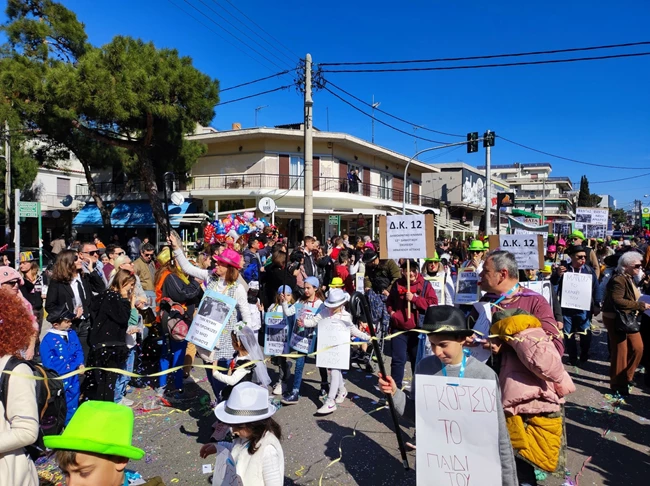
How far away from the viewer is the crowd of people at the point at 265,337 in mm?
2350

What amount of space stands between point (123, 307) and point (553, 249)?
9.90 m

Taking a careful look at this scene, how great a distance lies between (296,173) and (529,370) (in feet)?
81.7

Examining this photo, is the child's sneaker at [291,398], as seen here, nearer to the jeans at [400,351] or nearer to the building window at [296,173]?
the jeans at [400,351]

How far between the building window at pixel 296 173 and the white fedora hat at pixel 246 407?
79.4ft

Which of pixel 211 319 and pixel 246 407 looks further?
pixel 211 319

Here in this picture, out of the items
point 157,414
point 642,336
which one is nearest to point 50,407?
point 157,414

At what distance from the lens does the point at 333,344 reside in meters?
5.14

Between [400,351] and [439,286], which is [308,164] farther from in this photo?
[400,351]

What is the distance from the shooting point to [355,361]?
7.28 metres

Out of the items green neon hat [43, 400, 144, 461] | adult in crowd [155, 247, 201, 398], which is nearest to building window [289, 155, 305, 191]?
adult in crowd [155, 247, 201, 398]

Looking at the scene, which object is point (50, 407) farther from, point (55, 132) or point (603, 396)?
point (55, 132)

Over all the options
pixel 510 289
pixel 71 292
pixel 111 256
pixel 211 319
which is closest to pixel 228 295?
pixel 211 319

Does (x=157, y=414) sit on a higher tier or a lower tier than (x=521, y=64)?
lower

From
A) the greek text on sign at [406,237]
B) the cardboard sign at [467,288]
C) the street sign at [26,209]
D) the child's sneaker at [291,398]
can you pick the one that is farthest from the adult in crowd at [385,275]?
the street sign at [26,209]
